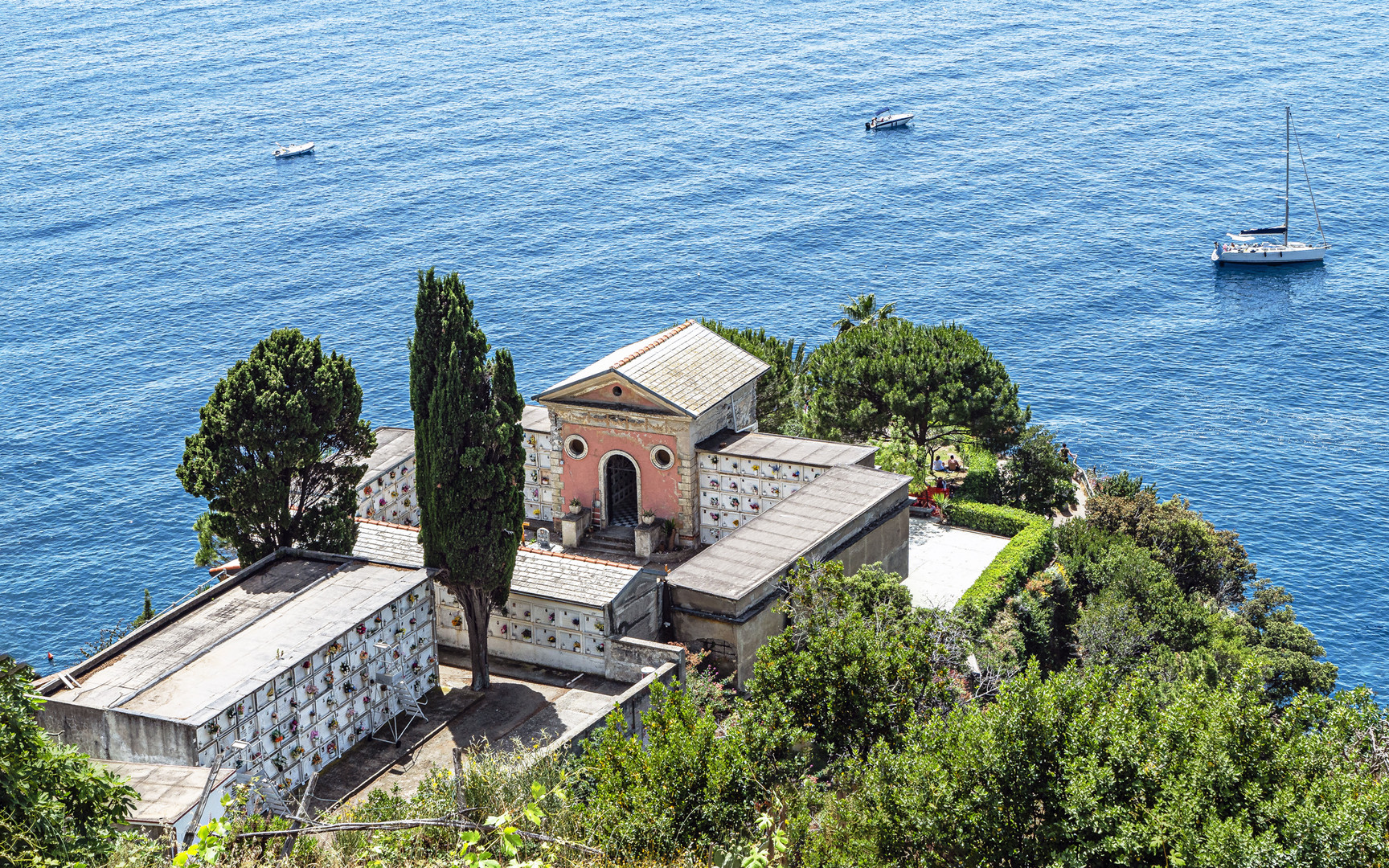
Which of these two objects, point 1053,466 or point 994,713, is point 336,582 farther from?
point 1053,466

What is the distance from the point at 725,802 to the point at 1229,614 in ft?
174

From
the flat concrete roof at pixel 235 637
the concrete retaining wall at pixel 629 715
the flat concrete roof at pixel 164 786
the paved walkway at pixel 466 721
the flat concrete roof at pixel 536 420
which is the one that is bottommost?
the paved walkway at pixel 466 721

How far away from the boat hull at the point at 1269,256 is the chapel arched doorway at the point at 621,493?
9545 centimetres

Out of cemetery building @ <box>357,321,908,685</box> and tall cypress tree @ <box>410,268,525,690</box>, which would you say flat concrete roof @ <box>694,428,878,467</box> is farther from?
tall cypress tree @ <box>410,268,525,690</box>

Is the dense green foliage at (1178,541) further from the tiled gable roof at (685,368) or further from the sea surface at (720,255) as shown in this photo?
the tiled gable roof at (685,368)

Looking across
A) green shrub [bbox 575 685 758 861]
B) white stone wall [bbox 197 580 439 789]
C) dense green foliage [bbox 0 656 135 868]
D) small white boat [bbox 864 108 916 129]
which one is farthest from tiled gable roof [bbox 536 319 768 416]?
small white boat [bbox 864 108 916 129]

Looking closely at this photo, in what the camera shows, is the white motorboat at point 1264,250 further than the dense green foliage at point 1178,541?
Yes

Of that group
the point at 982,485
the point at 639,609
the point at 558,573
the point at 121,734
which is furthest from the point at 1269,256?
the point at 121,734

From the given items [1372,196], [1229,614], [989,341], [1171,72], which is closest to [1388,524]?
[1229,614]

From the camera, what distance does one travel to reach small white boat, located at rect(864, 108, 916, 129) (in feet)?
580

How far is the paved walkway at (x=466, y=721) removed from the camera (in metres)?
44.6

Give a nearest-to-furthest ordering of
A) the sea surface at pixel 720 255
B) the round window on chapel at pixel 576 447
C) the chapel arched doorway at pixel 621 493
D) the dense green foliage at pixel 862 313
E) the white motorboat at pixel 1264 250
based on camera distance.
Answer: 1. the round window on chapel at pixel 576 447
2. the chapel arched doorway at pixel 621 493
3. the dense green foliage at pixel 862 313
4. the sea surface at pixel 720 255
5. the white motorboat at pixel 1264 250

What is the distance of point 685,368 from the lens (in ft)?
211

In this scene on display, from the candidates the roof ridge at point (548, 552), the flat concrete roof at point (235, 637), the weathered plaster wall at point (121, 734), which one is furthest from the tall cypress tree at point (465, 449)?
the weathered plaster wall at point (121, 734)
